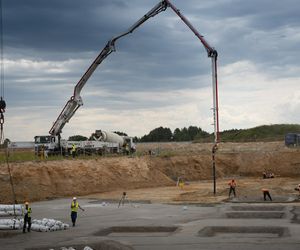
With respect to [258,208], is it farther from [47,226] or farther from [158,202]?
[47,226]

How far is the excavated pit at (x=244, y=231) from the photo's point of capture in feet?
87.0

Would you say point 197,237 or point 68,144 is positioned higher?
point 68,144

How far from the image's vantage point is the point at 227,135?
137625 mm

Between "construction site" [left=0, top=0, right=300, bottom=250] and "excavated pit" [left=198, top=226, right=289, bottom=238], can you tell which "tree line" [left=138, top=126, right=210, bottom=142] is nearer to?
"construction site" [left=0, top=0, right=300, bottom=250]

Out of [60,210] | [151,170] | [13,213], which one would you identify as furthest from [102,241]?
[151,170]

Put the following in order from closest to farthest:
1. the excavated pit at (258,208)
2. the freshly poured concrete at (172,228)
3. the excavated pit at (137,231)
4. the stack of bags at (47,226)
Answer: the freshly poured concrete at (172,228) → the excavated pit at (137,231) → the stack of bags at (47,226) → the excavated pit at (258,208)

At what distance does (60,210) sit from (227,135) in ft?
338

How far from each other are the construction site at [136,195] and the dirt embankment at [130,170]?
12 cm

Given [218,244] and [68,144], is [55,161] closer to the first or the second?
[68,144]

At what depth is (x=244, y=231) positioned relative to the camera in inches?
1096

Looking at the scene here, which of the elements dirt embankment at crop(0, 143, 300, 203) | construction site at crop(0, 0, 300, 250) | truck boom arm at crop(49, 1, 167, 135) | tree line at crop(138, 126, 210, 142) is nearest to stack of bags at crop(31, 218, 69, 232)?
construction site at crop(0, 0, 300, 250)

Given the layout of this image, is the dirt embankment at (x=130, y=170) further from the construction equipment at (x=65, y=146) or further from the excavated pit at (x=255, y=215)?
the excavated pit at (x=255, y=215)

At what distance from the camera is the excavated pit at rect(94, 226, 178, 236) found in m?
27.7

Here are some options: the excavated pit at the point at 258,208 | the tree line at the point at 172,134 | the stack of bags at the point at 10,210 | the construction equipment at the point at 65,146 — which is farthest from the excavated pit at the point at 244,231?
the tree line at the point at 172,134
